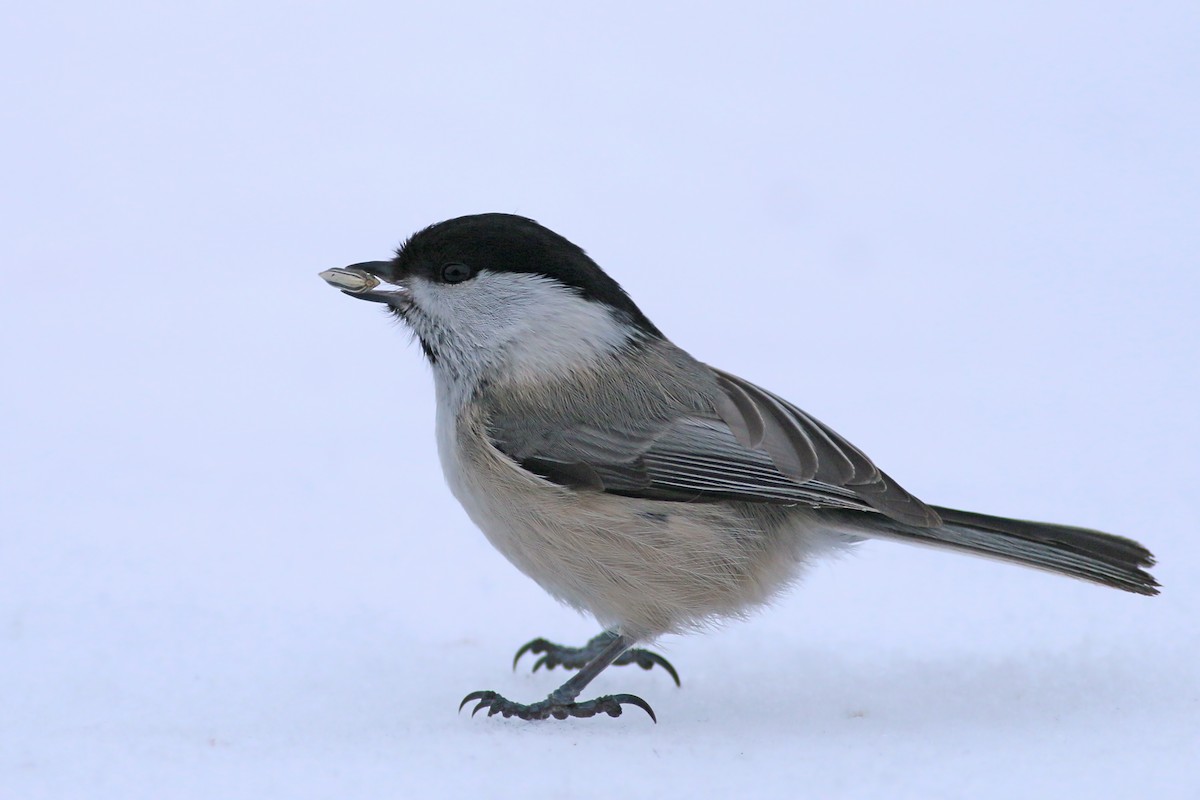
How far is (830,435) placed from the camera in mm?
2508

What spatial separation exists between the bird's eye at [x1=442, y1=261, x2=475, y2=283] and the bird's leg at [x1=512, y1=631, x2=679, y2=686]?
938mm

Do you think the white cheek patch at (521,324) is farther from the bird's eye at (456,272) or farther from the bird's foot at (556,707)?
the bird's foot at (556,707)

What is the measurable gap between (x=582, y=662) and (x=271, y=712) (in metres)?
0.75

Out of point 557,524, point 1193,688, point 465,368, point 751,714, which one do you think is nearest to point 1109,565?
point 1193,688

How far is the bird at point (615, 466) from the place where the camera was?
2.38 meters

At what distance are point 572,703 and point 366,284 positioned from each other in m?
1.03

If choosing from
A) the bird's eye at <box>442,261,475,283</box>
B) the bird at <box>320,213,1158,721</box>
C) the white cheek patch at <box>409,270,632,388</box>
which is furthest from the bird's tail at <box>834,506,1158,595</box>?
the bird's eye at <box>442,261,475,283</box>

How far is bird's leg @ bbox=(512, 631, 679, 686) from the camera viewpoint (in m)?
2.90

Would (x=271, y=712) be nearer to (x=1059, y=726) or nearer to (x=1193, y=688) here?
(x=1059, y=726)

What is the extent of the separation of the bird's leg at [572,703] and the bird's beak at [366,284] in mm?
881

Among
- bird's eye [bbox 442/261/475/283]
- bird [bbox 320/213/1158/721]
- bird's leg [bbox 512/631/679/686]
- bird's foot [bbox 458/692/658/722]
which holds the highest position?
bird's eye [bbox 442/261/475/283]

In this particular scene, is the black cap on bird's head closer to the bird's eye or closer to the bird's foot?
the bird's eye

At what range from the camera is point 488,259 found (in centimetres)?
254

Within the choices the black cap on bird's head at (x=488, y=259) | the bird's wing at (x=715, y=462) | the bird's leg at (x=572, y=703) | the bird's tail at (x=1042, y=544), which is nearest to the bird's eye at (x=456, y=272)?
the black cap on bird's head at (x=488, y=259)
